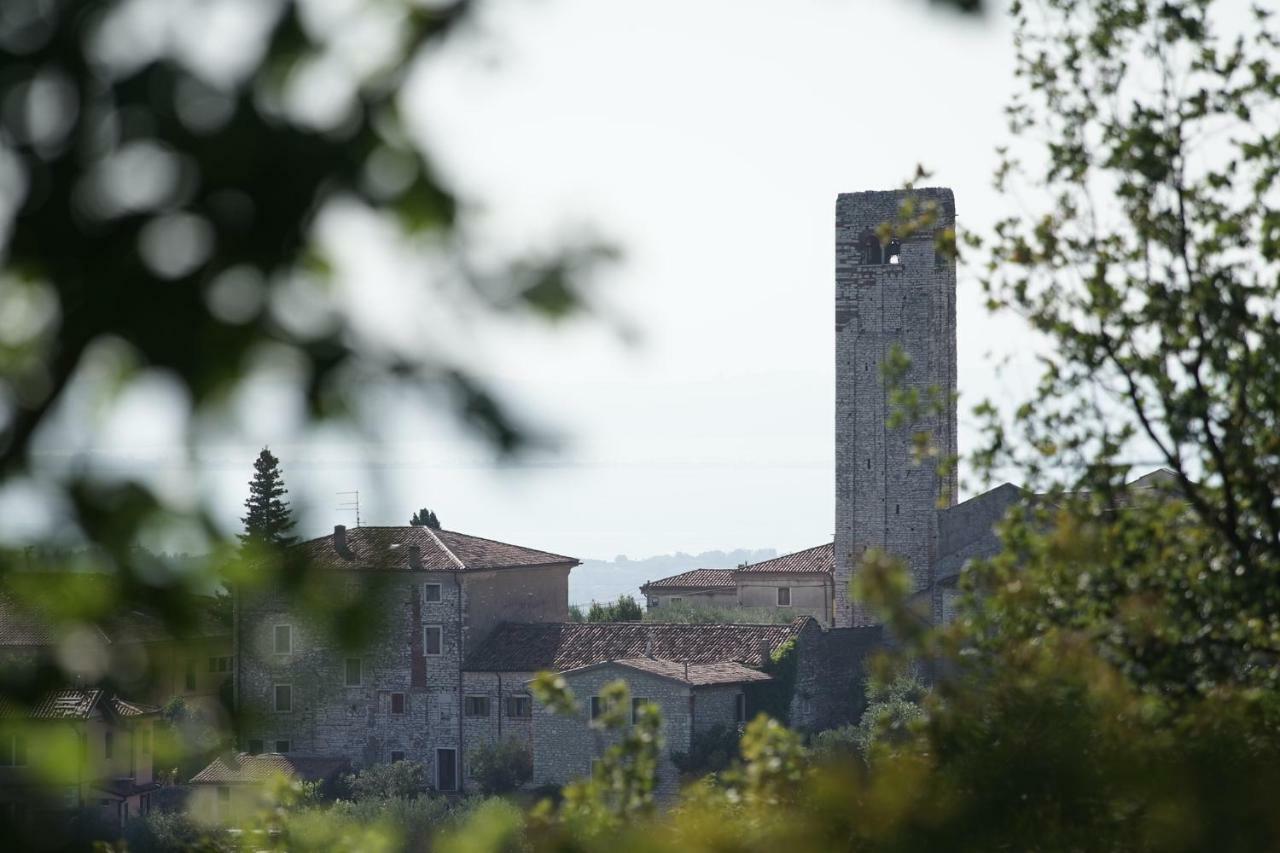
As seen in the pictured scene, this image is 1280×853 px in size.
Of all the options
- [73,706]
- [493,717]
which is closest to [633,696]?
[493,717]

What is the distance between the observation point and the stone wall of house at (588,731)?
116ft

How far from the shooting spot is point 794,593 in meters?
50.2

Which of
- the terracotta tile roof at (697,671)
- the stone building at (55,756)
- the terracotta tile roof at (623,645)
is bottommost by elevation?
the terracotta tile roof at (697,671)

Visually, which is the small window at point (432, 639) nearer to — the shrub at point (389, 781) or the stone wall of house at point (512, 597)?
the stone wall of house at point (512, 597)

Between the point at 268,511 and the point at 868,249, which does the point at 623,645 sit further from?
the point at 268,511

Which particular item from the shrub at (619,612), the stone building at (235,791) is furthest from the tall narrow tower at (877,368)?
the stone building at (235,791)

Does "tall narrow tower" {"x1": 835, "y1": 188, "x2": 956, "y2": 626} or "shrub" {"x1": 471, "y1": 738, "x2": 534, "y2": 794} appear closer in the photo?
"shrub" {"x1": 471, "y1": 738, "x2": 534, "y2": 794}

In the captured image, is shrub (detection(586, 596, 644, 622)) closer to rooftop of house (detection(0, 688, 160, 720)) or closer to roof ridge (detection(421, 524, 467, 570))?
roof ridge (detection(421, 524, 467, 570))

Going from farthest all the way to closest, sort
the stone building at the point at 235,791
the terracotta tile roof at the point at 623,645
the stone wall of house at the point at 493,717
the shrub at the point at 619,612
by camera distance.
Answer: the shrub at the point at 619,612
the stone wall of house at the point at 493,717
the terracotta tile roof at the point at 623,645
the stone building at the point at 235,791

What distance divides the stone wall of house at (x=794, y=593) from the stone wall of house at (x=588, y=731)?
1351 cm

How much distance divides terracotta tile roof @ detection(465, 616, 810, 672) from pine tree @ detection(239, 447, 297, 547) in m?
Result: 35.9

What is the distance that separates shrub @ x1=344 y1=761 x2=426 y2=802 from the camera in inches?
1470

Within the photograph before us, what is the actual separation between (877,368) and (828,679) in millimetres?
9038

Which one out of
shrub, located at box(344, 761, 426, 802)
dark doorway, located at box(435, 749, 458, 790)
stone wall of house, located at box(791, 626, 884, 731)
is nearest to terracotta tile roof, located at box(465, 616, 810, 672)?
stone wall of house, located at box(791, 626, 884, 731)
